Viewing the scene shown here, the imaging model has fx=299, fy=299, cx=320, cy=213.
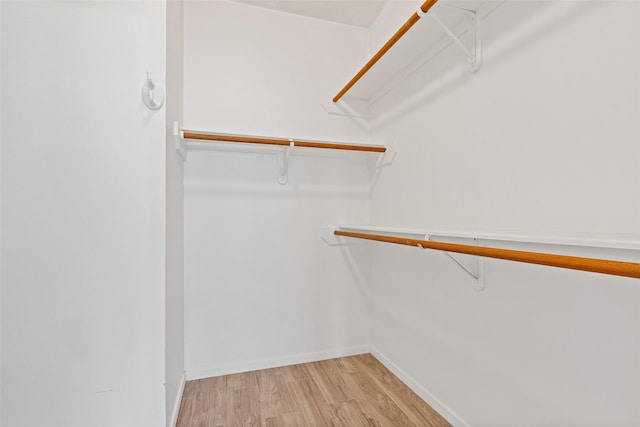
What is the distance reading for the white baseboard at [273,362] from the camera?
1769mm

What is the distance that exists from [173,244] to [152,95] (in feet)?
2.08

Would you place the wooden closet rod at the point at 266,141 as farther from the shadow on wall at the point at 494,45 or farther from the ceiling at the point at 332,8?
the ceiling at the point at 332,8

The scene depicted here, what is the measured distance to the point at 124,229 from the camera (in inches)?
43.9

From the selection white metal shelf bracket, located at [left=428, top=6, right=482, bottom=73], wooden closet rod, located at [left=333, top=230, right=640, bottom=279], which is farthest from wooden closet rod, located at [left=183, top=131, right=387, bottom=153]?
wooden closet rod, located at [left=333, top=230, right=640, bottom=279]

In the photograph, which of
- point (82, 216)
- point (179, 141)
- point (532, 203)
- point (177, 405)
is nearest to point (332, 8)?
point (179, 141)

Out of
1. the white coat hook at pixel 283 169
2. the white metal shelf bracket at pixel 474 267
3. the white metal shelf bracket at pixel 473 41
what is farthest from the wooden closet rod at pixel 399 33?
the white metal shelf bracket at pixel 474 267

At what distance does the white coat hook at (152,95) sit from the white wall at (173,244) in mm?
90

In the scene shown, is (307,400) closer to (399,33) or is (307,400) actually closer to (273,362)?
(273,362)

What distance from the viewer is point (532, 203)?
99 cm

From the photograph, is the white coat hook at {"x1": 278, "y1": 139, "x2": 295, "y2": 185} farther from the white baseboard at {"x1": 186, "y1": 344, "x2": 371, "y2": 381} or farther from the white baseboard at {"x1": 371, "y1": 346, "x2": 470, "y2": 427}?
the white baseboard at {"x1": 371, "y1": 346, "x2": 470, "y2": 427}

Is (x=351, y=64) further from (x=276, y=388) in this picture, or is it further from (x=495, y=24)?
(x=276, y=388)

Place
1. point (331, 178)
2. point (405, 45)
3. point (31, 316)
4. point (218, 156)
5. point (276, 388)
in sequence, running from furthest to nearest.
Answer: point (331, 178) → point (218, 156) → point (276, 388) → point (405, 45) → point (31, 316)

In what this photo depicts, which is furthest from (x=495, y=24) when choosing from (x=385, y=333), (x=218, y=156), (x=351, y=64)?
(x=385, y=333)

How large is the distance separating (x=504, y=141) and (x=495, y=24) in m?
0.45
